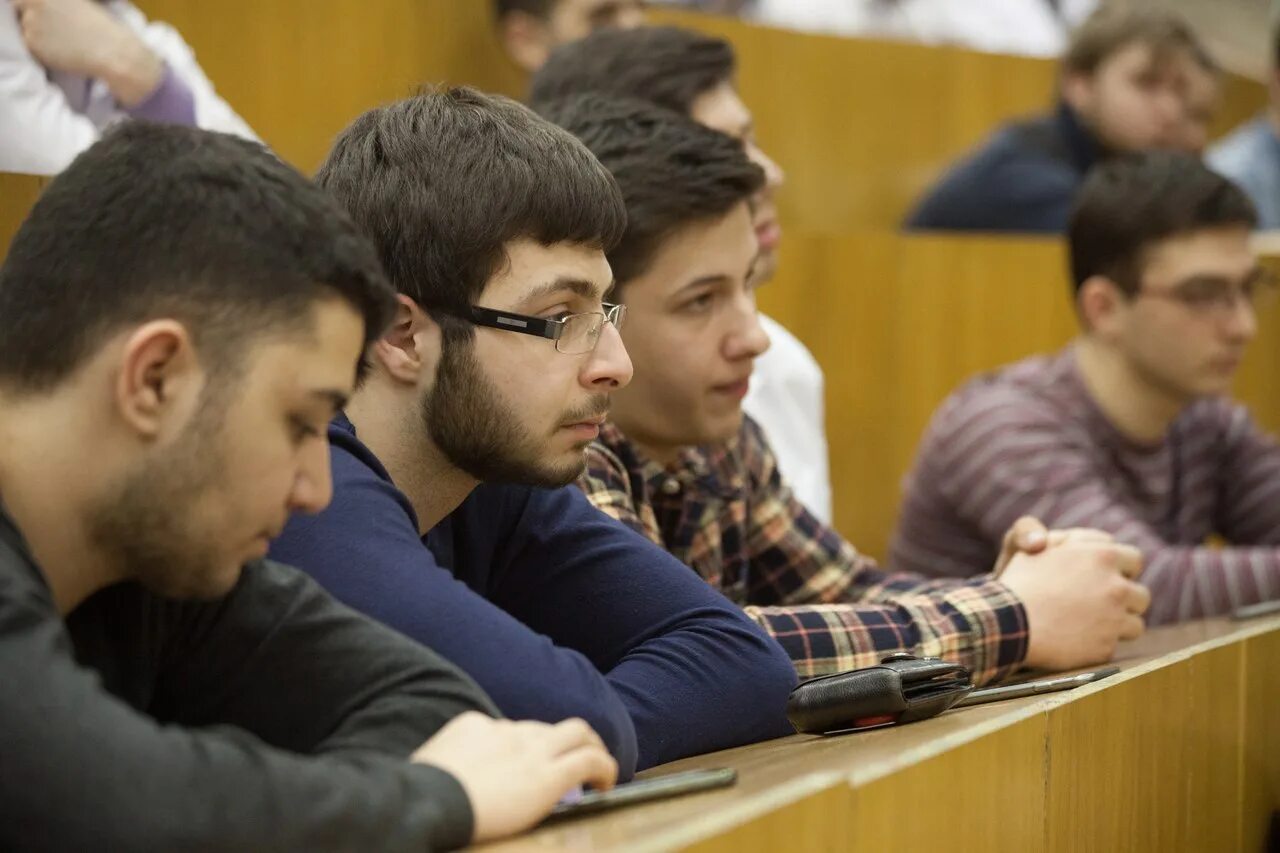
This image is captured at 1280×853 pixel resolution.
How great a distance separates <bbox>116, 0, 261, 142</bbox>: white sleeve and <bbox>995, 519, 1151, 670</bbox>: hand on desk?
1.04 meters

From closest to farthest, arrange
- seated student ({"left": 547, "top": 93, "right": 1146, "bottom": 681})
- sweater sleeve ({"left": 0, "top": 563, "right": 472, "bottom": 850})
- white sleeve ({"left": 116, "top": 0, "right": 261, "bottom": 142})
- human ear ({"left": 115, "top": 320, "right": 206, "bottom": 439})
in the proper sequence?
sweater sleeve ({"left": 0, "top": 563, "right": 472, "bottom": 850}) < human ear ({"left": 115, "top": 320, "right": 206, "bottom": 439}) < seated student ({"left": 547, "top": 93, "right": 1146, "bottom": 681}) < white sleeve ({"left": 116, "top": 0, "right": 261, "bottom": 142})

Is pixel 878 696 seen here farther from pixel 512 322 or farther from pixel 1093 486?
pixel 1093 486

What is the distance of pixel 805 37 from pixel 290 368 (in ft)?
8.16

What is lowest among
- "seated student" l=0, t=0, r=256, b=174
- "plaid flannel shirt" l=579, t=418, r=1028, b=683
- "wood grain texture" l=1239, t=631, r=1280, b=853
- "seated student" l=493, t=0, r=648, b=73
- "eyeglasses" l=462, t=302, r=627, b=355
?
"wood grain texture" l=1239, t=631, r=1280, b=853

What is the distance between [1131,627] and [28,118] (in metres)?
1.27

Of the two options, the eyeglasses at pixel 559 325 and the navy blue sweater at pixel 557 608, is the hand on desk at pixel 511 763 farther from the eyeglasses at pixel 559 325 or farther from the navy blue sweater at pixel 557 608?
the eyeglasses at pixel 559 325

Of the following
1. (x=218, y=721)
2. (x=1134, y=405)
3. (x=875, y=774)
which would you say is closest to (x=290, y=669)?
(x=218, y=721)

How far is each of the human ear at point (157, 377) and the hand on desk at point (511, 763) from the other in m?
0.23

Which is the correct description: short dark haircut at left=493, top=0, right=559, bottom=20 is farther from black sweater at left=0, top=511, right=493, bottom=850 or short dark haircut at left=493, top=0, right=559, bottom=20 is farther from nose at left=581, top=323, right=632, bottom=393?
black sweater at left=0, top=511, right=493, bottom=850

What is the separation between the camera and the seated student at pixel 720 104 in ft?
7.36

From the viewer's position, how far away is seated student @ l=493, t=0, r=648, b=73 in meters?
2.67

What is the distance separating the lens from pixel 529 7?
2.68 m

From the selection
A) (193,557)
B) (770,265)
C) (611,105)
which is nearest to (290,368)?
(193,557)

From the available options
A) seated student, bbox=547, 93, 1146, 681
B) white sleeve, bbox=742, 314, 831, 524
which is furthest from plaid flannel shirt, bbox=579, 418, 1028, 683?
white sleeve, bbox=742, 314, 831, 524
